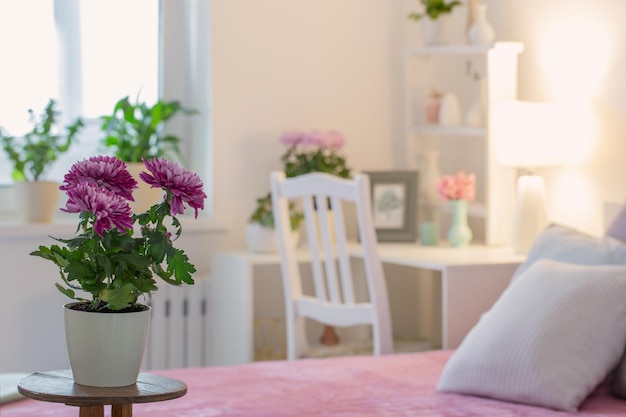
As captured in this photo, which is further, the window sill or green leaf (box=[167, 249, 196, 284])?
the window sill

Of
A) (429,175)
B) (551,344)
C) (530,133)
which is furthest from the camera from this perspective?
(429,175)

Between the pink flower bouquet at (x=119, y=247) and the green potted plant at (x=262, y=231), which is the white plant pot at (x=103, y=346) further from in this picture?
the green potted plant at (x=262, y=231)

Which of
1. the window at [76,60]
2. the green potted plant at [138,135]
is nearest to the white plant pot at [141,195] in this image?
the green potted plant at [138,135]

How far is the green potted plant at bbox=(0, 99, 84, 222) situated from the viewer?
11.1 ft

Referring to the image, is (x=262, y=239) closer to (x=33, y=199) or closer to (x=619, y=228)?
(x=33, y=199)

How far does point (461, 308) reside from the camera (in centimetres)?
297

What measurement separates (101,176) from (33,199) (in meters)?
1.97

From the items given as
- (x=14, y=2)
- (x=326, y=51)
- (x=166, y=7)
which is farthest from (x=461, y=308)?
(x=14, y=2)

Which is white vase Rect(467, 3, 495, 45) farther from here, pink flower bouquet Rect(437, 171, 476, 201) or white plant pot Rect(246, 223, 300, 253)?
white plant pot Rect(246, 223, 300, 253)

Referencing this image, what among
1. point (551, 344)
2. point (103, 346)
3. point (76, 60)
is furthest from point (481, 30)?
point (103, 346)

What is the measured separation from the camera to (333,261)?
3039 millimetres

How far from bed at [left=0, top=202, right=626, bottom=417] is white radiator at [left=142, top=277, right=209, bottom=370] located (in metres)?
1.12

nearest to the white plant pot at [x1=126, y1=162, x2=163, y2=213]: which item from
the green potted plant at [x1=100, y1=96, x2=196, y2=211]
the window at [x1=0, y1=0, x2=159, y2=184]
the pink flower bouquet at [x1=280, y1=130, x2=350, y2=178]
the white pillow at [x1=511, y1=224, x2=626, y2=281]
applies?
the green potted plant at [x1=100, y1=96, x2=196, y2=211]

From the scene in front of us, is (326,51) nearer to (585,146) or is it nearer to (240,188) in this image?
(240,188)
